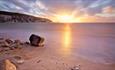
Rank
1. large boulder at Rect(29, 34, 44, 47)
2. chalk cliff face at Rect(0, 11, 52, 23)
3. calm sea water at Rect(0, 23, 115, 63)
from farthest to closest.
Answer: chalk cliff face at Rect(0, 11, 52, 23), large boulder at Rect(29, 34, 44, 47), calm sea water at Rect(0, 23, 115, 63)

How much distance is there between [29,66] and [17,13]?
118 meters

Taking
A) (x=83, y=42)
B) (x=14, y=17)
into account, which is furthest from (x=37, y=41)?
(x=14, y=17)

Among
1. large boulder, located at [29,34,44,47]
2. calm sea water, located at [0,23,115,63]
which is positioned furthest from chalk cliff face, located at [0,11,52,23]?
large boulder, located at [29,34,44,47]

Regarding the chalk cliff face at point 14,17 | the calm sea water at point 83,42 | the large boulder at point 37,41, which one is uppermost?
the chalk cliff face at point 14,17

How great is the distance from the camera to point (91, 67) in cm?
866

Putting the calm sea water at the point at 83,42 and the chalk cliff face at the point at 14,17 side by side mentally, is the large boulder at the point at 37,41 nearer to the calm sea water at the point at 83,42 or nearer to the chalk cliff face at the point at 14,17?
the calm sea water at the point at 83,42

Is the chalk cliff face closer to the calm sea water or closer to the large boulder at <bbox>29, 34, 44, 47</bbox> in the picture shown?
the calm sea water

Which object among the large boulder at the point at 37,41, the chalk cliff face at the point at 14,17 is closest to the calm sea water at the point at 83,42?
the large boulder at the point at 37,41

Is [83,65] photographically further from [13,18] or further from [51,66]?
[13,18]

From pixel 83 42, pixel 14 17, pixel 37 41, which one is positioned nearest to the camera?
pixel 37 41

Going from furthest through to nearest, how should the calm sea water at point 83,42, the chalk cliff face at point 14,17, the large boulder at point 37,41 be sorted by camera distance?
1. the chalk cliff face at point 14,17
2. the large boulder at point 37,41
3. the calm sea water at point 83,42

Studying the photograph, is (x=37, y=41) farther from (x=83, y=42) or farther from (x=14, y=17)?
(x=14, y=17)

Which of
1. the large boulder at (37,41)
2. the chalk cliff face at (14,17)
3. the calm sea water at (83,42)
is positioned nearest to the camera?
the calm sea water at (83,42)

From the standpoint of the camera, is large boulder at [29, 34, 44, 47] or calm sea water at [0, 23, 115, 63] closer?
calm sea water at [0, 23, 115, 63]
